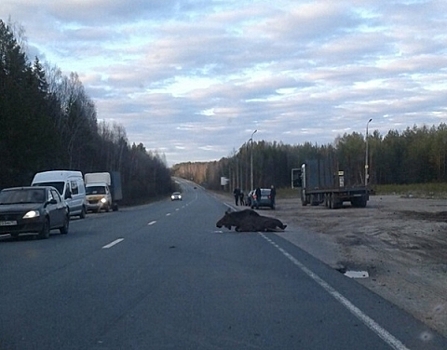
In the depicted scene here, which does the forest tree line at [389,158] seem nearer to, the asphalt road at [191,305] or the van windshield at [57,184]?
the van windshield at [57,184]

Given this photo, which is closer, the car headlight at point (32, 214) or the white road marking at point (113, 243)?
the white road marking at point (113, 243)

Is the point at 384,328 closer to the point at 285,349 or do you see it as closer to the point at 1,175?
the point at 285,349

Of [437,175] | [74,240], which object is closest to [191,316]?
[74,240]

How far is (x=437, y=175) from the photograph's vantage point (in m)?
118

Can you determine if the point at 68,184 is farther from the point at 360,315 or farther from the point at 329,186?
the point at 360,315

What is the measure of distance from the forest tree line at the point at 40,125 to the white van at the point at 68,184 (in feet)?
33.8

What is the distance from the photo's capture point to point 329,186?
2078 inches

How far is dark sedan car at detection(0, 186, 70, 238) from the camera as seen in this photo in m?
23.0

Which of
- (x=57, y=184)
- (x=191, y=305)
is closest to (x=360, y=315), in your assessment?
(x=191, y=305)

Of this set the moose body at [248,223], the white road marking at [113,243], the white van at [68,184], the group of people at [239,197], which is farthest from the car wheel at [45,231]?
the group of people at [239,197]

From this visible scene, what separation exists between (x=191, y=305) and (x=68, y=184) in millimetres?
29624

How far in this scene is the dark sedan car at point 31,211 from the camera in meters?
23.0

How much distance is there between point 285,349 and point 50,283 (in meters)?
6.23

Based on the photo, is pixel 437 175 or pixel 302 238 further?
pixel 437 175
